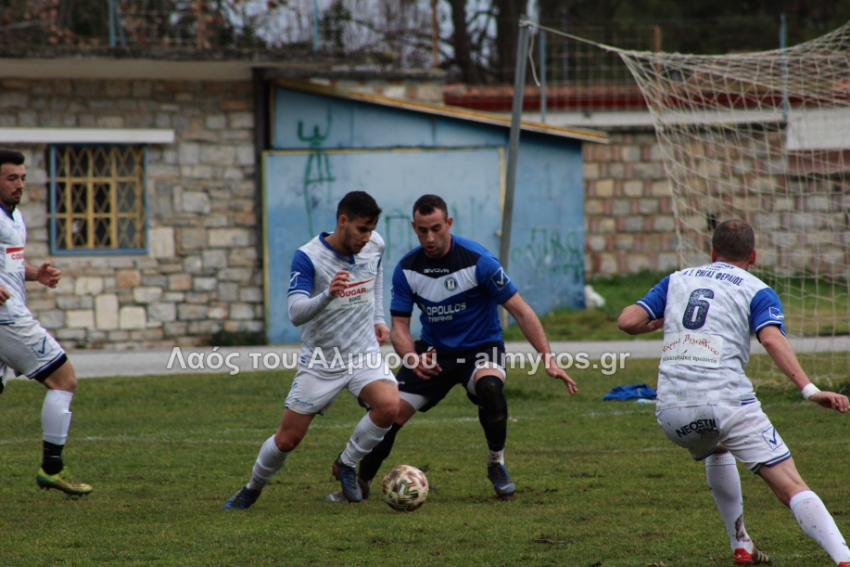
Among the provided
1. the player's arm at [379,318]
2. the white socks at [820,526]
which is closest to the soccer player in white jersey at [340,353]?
the player's arm at [379,318]

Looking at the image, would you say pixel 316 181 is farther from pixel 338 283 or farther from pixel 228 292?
pixel 338 283

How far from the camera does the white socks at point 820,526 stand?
425 cm

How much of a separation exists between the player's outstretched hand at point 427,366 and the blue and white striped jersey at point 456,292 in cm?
25

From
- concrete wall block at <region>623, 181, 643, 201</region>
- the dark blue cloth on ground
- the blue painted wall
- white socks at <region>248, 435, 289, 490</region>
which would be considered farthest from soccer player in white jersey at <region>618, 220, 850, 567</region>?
concrete wall block at <region>623, 181, 643, 201</region>

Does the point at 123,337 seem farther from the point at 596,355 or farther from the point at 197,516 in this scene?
the point at 197,516

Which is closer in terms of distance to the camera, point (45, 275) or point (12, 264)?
point (12, 264)

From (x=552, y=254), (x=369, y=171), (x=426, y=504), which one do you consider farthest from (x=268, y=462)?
(x=552, y=254)

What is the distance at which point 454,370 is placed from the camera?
21.8ft

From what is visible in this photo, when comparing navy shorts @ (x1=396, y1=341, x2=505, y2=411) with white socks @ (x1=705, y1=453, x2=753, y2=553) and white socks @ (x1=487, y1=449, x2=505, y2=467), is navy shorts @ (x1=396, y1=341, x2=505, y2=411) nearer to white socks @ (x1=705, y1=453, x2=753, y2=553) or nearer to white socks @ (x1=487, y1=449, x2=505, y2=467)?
white socks @ (x1=487, y1=449, x2=505, y2=467)

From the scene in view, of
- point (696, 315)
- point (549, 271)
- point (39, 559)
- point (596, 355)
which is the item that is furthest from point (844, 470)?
point (549, 271)

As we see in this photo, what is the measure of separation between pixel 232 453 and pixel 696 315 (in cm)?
447

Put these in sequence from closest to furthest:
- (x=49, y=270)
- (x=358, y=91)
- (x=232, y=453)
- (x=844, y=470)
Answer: (x=49, y=270), (x=844, y=470), (x=232, y=453), (x=358, y=91)

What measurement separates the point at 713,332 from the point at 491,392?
6.73 ft

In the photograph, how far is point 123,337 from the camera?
1559cm
